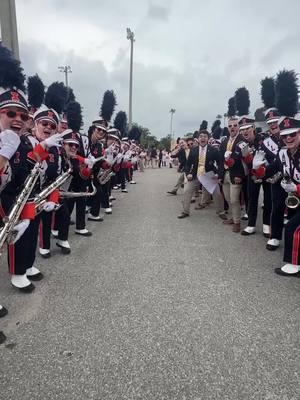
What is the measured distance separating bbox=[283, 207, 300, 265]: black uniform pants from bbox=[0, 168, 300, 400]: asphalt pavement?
10.8 inches

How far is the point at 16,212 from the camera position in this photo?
3344 millimetres

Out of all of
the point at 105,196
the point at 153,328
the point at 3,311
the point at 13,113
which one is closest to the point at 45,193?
the point at 13,113

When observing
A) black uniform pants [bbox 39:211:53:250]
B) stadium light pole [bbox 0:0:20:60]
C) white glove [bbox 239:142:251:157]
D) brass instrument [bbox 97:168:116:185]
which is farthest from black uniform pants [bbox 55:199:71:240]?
white glove [bbox 239:142:251:157]

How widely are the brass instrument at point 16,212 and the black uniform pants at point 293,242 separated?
3042 mm

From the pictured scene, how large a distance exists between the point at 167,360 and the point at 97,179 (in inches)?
201

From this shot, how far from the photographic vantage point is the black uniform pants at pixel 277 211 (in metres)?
5.24

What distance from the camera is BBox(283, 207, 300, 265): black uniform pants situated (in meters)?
4.20

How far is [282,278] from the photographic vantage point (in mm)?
4168

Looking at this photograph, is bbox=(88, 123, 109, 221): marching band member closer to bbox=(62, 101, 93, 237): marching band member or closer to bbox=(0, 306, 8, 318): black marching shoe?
bbox=(62, 101, 93, 237): marching band member

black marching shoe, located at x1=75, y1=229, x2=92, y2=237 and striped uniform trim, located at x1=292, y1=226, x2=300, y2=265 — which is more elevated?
striped uniform trim, located at x1=292, y1=226, x2=300, y2=265

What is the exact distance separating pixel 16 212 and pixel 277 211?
375 cm

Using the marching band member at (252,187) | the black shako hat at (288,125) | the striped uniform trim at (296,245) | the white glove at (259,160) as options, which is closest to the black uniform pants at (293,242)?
the striped uniform trim at (296,245)

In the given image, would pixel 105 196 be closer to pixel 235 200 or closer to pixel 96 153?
pixel 96 153

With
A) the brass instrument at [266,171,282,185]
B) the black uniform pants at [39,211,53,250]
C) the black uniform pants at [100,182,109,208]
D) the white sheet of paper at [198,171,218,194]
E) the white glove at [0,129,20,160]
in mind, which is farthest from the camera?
the black uniform pants at [100,182,109,208]
